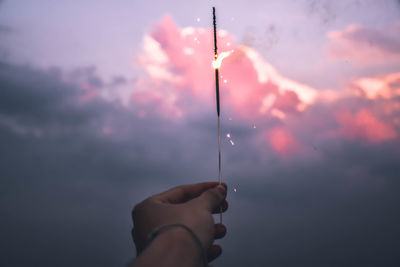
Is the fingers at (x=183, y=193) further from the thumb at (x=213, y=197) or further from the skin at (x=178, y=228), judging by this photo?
the thumb at (x=213, y=197)

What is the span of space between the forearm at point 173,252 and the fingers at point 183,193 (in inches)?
58.5

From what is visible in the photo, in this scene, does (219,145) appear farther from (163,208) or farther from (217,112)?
(163,208)

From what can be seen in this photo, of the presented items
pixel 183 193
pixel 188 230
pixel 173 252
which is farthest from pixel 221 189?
pixel 173 252

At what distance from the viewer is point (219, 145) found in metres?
6.30

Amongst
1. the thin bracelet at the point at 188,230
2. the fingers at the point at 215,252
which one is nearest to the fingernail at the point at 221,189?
the fingers at the point at 215,252

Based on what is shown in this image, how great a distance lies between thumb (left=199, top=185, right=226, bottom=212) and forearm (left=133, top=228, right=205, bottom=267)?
1339mm

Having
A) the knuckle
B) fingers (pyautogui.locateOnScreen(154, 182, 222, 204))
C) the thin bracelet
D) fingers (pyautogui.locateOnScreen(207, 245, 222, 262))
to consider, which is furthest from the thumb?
the thin bracelet

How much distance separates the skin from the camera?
3.05m

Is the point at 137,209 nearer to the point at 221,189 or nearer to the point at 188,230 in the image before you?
the point at 188,230

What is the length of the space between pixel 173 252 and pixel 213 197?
2.17m

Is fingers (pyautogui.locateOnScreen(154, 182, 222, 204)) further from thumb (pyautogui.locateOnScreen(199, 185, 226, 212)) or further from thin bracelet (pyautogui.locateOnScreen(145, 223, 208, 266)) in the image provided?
thin bracelet (pyautogui.locateOnScreen(145, 223, 208, 266))

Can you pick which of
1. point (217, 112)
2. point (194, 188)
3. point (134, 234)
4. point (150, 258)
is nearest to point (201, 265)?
point (150, 258)

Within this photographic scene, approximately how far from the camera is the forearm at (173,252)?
2.93 meters

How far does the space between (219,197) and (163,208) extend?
4.73 ft
